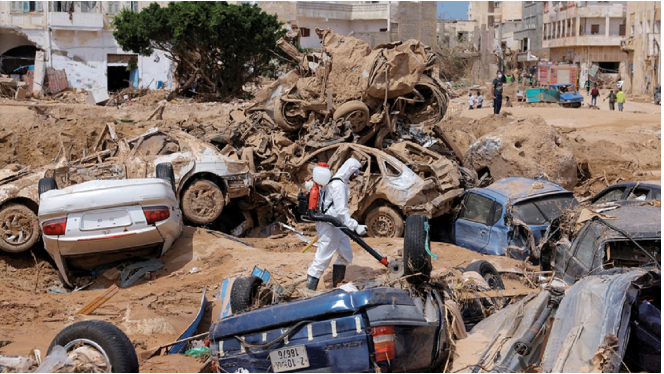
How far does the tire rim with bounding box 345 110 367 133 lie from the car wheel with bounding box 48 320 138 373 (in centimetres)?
885

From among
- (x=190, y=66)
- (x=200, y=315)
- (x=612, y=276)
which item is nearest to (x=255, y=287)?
(x=200, y=315)

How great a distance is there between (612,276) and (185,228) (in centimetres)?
696

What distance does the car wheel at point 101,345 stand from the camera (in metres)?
4.79

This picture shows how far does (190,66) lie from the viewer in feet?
113

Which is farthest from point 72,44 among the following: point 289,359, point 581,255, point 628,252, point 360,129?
point 289,359

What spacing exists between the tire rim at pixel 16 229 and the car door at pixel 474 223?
273 inches

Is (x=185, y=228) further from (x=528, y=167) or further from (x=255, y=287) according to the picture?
(x=528, y=167)

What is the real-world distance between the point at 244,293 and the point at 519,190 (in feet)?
18.9

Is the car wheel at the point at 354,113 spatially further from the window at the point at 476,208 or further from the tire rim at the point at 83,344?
the tire rim at the point at 83,344

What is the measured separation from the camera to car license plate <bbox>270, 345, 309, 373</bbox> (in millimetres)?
4711

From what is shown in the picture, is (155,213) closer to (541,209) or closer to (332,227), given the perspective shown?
(332,227)

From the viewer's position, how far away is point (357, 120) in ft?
43.8

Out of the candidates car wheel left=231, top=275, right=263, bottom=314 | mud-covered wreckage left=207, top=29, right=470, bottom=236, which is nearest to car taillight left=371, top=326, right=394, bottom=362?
car wheel left=231, top=275, right=263, bottom=314

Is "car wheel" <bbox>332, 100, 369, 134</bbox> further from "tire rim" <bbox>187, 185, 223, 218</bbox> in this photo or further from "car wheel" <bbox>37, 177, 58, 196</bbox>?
"car wheel" <bbox>37, 177, 58, 196</bbox>
